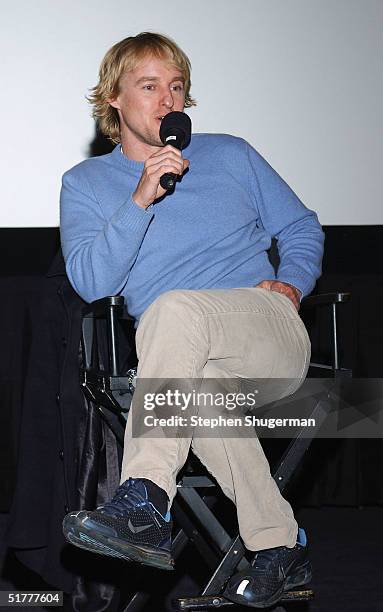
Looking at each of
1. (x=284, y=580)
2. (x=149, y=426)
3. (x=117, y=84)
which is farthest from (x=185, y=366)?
(x=117, y=84)

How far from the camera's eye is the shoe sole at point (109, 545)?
4.70 ft

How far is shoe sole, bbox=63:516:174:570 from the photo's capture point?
1434 millimetres

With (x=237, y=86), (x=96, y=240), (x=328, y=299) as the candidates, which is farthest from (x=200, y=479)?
(x=237, y=86)

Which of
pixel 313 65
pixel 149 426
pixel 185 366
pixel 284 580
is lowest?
pixel 284 580

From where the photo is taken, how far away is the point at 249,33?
292cm

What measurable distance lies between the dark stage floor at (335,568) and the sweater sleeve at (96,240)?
0.69 metres

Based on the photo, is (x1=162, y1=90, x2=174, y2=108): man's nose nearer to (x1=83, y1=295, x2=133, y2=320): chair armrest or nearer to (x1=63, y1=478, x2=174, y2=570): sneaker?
(x1=83, y1=295, x2=133, y2=320): chair armrest

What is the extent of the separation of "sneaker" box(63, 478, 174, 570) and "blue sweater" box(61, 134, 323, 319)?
54 cm

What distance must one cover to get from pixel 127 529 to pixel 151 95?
3.46 feet

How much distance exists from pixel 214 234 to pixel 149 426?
59 centimetres

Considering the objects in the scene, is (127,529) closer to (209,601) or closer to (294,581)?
(209,601)

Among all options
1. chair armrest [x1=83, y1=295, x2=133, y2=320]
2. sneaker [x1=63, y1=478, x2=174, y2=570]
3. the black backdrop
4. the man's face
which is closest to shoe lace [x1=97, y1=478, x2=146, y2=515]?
sneaker [x1=63, y1=478, x2=174, y2=570]

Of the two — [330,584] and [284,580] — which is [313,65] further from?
[284,580]

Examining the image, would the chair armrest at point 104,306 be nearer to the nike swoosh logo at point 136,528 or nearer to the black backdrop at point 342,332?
the nike swoosh logo at point 136,528
